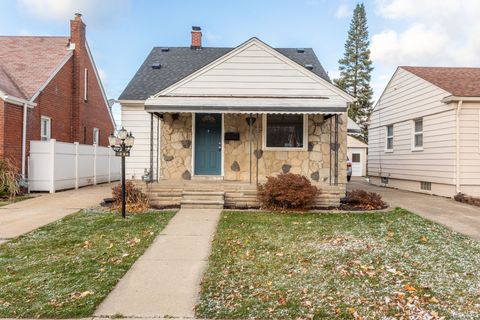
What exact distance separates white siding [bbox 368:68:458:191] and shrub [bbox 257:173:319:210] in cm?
596

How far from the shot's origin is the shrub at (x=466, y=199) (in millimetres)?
10452

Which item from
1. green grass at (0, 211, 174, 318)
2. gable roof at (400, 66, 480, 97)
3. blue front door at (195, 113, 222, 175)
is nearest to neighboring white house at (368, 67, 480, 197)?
gable roof at (400, 66, 480, 97)

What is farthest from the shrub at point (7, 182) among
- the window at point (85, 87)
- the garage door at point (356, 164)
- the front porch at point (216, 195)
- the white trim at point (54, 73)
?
the garage door at point (356, 164)

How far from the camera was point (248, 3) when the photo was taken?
14.9m

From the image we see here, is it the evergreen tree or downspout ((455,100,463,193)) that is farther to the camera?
the evergreen tree

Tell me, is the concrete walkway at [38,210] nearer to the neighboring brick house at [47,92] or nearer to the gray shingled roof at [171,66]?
the neighboring brick house at [47,92]

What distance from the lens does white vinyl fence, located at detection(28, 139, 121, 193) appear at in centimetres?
1288

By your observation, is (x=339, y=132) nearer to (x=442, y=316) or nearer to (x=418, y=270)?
(x=418, y=270)

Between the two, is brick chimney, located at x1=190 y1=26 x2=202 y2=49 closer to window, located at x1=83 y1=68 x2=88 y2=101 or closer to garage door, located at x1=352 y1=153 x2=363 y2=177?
window, located at x1=83 y1=68 x2=88 y2=101

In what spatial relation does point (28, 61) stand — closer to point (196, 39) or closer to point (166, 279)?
point (196, 39)

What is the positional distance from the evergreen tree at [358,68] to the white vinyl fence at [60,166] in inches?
1225

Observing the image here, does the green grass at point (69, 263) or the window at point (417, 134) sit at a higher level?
the window at point (417, 134)

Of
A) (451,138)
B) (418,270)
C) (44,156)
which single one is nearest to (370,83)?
(451,138)

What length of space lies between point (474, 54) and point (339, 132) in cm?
2186
